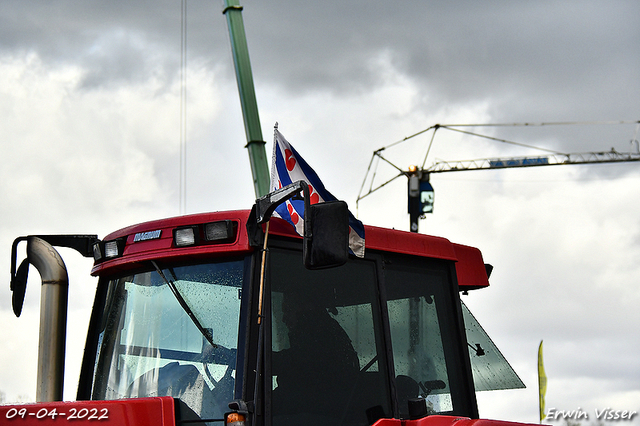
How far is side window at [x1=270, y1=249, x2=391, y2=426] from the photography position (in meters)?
4.11

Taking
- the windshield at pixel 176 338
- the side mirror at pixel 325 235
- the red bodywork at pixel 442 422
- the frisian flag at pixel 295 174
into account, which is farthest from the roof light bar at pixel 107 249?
the red bodywork at pixel 442 422

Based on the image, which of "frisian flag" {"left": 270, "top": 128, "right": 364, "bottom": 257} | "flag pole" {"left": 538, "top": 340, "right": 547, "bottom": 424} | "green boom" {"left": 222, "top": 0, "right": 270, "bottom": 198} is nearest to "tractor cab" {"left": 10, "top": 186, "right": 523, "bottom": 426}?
"frisian flag" {"left": 270, "top": 128, "right": 364, "bottom": 257}

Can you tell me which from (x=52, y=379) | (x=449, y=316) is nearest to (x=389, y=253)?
(x=449, y=316)

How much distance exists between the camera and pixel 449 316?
16.5ft

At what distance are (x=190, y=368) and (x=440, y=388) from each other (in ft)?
4.97

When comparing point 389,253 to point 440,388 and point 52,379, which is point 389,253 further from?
point 52,379

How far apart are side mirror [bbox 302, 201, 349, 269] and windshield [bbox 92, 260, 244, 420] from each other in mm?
593

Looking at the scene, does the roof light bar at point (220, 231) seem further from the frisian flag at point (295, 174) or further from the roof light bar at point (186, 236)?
the frisian flag at point (295, 174)

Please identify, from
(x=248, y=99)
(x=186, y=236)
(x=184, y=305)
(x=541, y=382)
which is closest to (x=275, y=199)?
(x=186, y=236)

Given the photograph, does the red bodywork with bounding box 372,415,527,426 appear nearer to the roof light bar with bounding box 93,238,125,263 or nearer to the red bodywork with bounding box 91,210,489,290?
the red bodywork with bounding box 91,210,489,290

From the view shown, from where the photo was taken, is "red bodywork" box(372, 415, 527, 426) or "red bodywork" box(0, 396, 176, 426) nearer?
"red bodywork" box(0, 396, 176, 426)

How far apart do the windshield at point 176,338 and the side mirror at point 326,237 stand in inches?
23.4

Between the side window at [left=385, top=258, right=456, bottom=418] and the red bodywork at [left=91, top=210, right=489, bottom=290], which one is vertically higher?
the red bodywork at [left=91, top=210, right=489, bottom=290]

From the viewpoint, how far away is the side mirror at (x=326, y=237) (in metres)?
3.67
